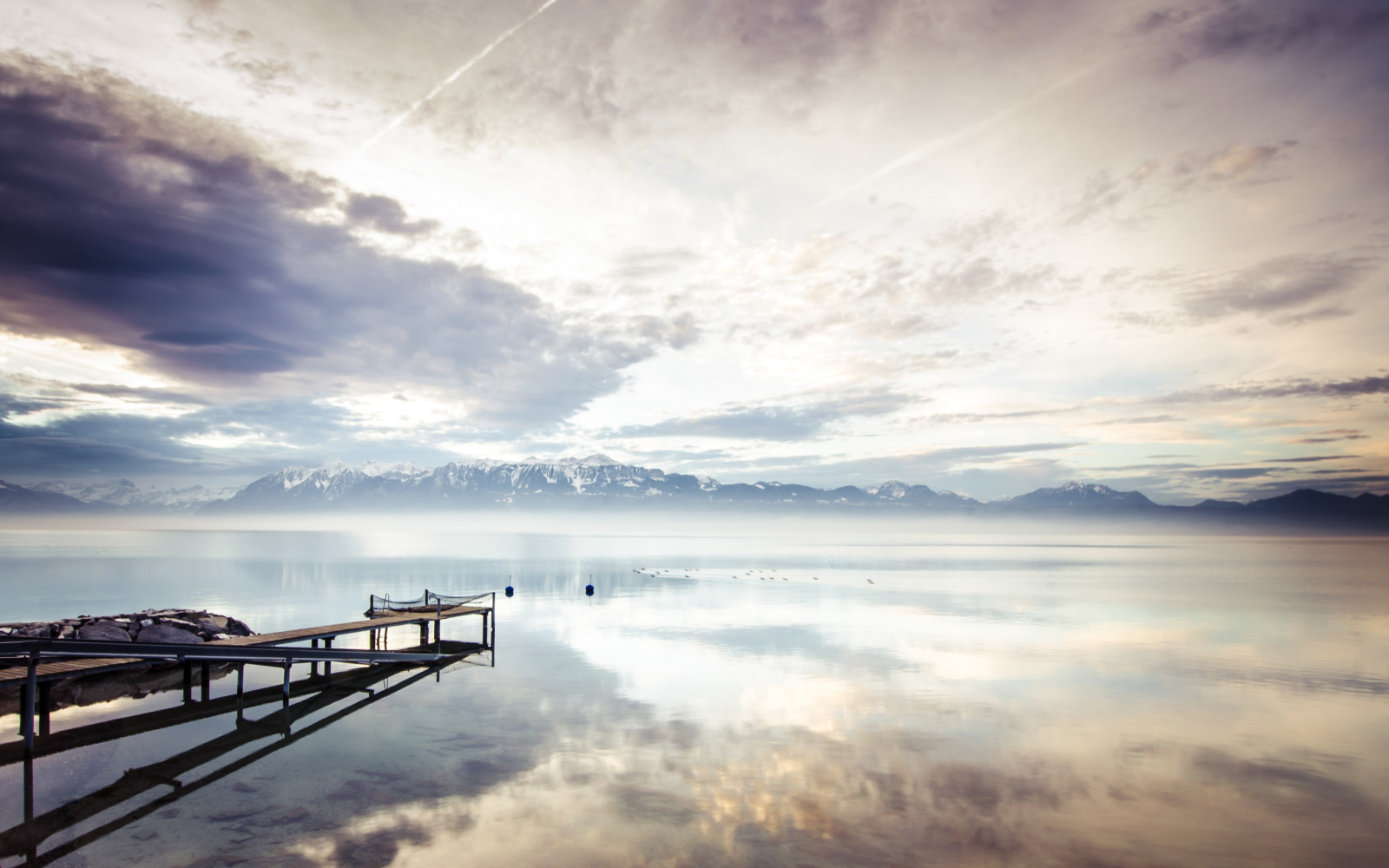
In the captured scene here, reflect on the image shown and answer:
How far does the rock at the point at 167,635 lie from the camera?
30.4 m

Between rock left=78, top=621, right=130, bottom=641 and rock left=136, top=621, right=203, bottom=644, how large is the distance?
0.60 metres

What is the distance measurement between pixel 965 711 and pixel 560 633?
86.9 ft

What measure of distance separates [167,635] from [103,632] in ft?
7.92

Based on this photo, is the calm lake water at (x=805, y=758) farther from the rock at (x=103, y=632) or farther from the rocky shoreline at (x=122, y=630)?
the rock at (x=103, y=632)

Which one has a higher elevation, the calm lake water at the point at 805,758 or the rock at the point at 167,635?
the rock at the point at 167,635

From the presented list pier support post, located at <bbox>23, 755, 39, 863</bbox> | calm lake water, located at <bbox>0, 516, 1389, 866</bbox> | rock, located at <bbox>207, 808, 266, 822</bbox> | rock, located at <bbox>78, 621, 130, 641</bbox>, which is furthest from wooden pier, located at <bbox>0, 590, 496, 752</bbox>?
rock, located at <bbox>207, 808, 266, 822</bbox>

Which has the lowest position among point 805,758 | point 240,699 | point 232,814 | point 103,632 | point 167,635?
point 805,758

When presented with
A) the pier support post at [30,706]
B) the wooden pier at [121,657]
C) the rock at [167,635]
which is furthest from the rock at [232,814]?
the rock at [167,635]

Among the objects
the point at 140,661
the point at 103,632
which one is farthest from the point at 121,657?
the point at 103,632

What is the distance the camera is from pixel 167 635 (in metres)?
31.2

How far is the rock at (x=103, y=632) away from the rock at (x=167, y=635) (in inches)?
23.6

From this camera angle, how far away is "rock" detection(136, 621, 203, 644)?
30.4 meters

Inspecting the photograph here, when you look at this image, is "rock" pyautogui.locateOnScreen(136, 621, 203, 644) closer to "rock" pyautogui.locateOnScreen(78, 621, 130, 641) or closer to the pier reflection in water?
"rock" pyautogui.locateOnScreen(78, 621, 130, 641)

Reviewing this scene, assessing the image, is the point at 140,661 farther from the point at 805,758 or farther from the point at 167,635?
the point at 805,758
